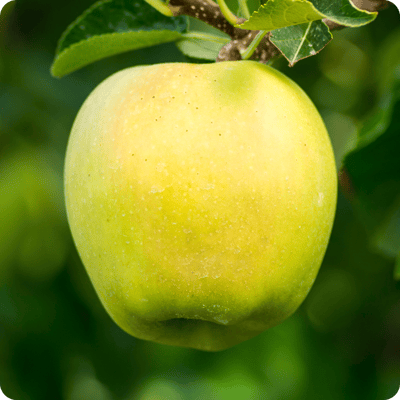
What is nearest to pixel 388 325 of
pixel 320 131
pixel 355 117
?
pixel 355 117

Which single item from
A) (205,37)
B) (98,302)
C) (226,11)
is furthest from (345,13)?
(98,302)

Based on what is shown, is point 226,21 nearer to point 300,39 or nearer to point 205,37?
point 205,37

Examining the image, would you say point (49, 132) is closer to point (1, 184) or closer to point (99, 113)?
point (1, 184)

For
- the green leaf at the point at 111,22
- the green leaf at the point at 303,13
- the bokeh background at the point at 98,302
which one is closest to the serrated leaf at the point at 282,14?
the green leaf at the point at 303,13

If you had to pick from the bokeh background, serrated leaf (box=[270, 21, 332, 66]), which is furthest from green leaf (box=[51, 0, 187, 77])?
the bokeh background

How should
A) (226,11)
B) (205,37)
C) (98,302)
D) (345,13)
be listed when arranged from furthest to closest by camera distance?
(98,302), (205,37), (226,11), (345,13)
